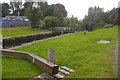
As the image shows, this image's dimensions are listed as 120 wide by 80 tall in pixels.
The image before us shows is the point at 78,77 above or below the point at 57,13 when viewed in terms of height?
below

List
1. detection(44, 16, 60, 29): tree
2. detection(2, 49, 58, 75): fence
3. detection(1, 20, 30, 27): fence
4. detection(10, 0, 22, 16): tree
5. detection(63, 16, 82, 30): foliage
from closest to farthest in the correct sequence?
detection(2, 49, 58, 75): fence < detection(44, 16, 60, 29): tree < detection(63, 16, 82, 30): foliage < detection(1, 20, 30, 27): fence < detection(10, 0, 22, 16): tree

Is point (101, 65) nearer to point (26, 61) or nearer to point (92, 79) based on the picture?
point (92, 79)

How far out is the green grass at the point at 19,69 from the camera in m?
9.22

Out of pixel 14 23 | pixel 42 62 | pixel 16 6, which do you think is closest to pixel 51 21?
pixel 14 23

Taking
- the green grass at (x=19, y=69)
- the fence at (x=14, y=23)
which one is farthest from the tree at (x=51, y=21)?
the green grass at (x=19, y=69)

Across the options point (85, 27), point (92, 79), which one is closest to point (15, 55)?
point (92, 79)

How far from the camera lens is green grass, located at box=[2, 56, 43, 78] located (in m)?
9.22

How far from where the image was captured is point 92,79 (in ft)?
24.7

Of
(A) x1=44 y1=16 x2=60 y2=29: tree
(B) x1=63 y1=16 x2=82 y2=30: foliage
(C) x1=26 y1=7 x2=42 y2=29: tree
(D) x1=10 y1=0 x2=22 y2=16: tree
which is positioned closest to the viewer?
(C) x1=26 y1=7 x2=42 y2=29: tree

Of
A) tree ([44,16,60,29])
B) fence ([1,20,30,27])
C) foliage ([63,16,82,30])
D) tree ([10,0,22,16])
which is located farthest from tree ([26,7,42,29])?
tree ([10,0,22,16])

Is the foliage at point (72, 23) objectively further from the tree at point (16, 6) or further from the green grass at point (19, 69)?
the green grass at point (19, 69)

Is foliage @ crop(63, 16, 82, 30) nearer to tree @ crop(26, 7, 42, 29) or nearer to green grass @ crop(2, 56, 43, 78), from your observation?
tree @ crop(26, 7, 42, 29)

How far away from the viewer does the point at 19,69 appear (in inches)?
402

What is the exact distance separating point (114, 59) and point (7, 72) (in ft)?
16.7
